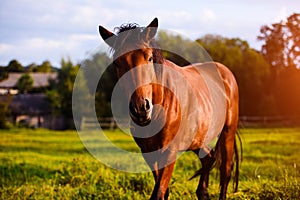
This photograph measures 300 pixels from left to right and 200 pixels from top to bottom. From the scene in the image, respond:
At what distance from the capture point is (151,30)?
4.27 meters

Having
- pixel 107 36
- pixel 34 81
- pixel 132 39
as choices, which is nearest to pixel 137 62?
pixel 132 39

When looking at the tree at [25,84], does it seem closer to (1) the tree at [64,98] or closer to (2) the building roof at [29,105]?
(2) the building roof at [29,105]

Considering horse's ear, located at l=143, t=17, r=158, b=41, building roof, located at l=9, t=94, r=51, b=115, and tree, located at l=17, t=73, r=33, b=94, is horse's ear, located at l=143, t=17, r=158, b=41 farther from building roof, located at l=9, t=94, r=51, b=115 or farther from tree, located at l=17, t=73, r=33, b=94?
tree, located at l=17, t=73, r=33, b=94

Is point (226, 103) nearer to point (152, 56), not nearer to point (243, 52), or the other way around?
point (152, 56)

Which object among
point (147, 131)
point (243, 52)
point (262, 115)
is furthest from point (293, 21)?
point (262, 115)

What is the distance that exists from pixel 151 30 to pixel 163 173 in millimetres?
1482

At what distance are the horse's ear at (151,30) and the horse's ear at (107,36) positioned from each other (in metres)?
0.36

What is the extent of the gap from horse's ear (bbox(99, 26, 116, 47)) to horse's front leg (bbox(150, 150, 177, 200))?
1.29 m

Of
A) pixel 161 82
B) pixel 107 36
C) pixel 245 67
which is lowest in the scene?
pixel 161 82

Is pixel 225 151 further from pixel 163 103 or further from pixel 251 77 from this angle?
pixel 251 77

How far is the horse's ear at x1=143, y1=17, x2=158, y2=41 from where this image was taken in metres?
4.25

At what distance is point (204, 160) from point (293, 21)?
6564 mm

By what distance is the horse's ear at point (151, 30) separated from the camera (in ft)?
13.9

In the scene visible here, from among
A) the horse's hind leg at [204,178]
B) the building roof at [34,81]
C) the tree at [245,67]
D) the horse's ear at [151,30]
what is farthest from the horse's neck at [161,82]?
the building roof at [34,81]
